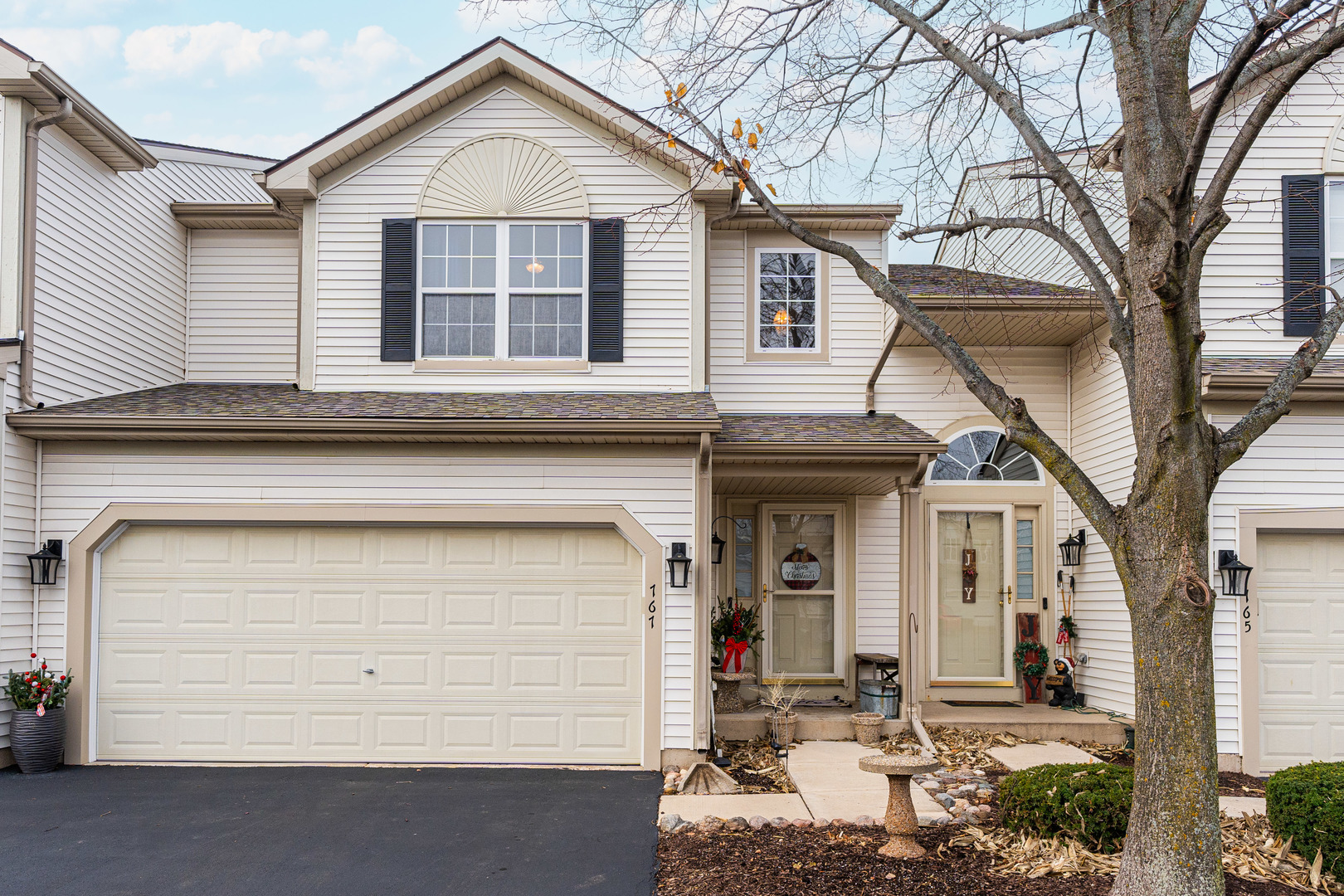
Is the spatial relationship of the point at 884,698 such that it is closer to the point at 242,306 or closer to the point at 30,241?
the point at 242,306

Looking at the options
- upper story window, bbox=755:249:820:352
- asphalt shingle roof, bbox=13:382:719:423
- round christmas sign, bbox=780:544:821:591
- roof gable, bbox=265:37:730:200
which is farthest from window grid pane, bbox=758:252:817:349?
round christmas sign, bbox=780:544:821:591

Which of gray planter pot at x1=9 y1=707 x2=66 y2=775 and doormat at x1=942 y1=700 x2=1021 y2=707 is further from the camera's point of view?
doormat at x1=942 y1=700 x2=1021 y2=707

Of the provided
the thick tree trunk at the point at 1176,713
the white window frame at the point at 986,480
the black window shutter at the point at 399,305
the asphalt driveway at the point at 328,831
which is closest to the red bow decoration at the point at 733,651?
the asphalt driveway at the point at 328,831

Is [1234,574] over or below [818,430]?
below

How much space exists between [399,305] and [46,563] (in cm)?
393

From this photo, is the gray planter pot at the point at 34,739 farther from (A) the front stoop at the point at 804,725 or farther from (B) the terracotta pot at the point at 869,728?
(B) the terracotta pot at the point at 869,728

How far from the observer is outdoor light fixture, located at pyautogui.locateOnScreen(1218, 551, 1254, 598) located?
8727 mm

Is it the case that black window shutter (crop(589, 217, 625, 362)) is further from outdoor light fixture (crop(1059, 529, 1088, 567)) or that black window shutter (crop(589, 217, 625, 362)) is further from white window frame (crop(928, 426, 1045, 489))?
outdoor light fixture (crop(1059, 529, 1088, 567))

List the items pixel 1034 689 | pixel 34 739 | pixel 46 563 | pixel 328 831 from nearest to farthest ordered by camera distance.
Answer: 1. pixel 328 831
2. pixel 34 739
3. pixel 46 563
4. pixel 1034 689

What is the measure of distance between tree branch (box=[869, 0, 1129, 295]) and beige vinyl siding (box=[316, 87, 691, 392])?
406cm

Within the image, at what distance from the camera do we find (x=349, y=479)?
8.89 m

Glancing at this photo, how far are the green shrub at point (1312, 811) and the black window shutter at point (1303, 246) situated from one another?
4.99 meters

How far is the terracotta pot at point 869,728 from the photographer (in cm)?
949

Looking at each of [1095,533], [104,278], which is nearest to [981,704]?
[1095,533]
